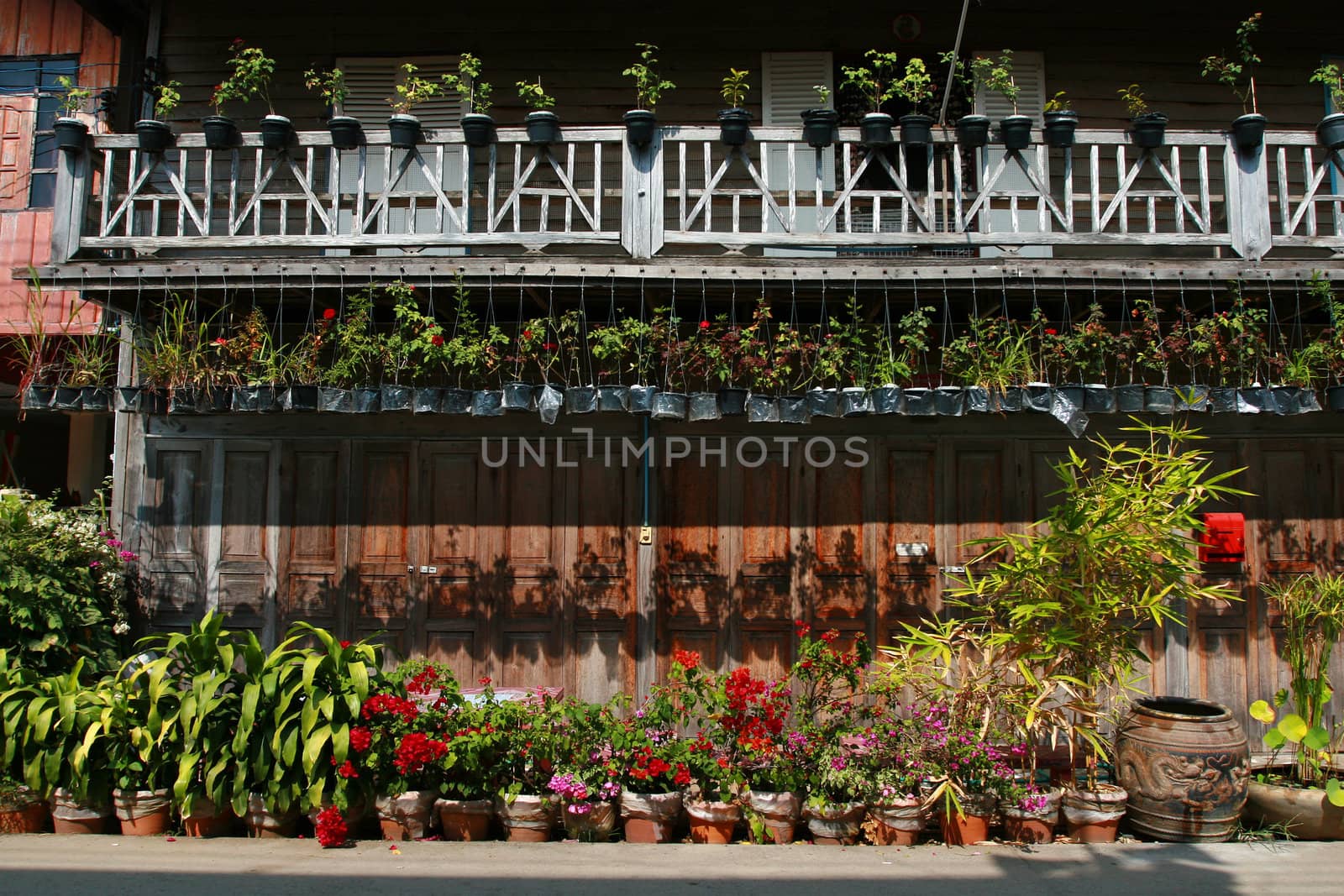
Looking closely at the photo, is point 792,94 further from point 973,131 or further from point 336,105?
point 336,105

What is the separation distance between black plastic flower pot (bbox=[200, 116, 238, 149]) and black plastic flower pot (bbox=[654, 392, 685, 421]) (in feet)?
12.4

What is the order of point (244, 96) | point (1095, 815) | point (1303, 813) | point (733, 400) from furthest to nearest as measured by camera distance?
1. point (244, 96)
2. point (733, 400)
3. point (1303, 813)
4. point (1095, 815)

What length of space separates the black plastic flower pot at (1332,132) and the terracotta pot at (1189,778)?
426 centimetres

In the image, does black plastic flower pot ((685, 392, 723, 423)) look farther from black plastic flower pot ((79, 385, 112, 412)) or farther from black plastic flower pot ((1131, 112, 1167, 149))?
black plastic flower pot ((79, 385, 112, 412))

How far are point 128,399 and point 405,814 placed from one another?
3.53m

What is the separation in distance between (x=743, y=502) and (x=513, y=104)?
4.35 meters

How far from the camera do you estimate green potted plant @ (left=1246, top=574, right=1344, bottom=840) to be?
5.42 metres

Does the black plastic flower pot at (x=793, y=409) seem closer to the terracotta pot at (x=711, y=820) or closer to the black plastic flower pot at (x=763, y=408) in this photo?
the black plastic flower pot at (x=763, y=408)

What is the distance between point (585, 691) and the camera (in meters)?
6.88

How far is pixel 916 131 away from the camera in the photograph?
645cm

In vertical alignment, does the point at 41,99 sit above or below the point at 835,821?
above

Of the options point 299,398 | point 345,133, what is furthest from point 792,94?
point 299,398

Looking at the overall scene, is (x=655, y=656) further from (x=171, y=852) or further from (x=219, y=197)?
(x=219, y=197)

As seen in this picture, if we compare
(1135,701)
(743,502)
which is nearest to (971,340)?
(743,502)
